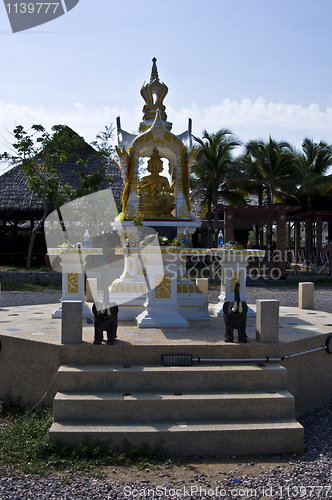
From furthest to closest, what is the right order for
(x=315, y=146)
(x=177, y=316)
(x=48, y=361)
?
(x=315, y=146)
(x=177, y=316)
(x=48, y=361)

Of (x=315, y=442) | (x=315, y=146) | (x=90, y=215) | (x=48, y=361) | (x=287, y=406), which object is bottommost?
(x=315, y=442)

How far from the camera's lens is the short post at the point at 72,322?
17.0ft

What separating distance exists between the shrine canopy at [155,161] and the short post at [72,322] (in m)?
3.52

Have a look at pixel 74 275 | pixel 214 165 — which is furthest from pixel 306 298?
pixel 214 165

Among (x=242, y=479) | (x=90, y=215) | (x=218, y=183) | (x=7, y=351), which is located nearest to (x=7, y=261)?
(x=90, y=215)

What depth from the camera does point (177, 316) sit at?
22.5 feet

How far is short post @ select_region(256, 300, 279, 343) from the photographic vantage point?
541 cm

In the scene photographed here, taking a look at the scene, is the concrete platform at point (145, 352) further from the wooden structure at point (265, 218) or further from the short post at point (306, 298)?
the wooden structure at point (265, 218)

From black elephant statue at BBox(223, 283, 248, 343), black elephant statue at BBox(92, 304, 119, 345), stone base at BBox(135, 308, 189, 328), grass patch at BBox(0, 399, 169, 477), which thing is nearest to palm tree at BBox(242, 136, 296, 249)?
stone base at BBox(135, 308, 189, 328)

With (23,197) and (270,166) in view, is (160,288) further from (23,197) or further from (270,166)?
(270,166)

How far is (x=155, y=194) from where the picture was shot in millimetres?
9094

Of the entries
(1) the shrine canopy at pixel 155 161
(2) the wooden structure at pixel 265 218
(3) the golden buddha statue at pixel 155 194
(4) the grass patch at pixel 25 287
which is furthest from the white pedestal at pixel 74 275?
(2) the wooden structure at pixel 265 218

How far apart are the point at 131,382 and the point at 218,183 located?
19.2 m

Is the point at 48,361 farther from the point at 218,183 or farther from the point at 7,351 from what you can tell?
the point at 218,183
